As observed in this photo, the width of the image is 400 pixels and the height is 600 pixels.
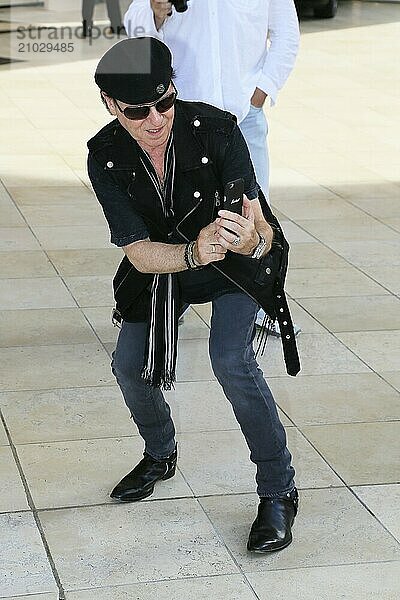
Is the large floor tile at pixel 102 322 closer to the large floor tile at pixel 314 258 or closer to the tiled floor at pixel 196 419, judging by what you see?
the tiled floor at pixel 196 419

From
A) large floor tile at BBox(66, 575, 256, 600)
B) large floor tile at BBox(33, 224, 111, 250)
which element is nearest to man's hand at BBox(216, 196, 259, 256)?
large floor tile at BBox(66, 575, 256, 600)

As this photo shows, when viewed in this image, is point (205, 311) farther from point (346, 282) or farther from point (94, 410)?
point (94, 410)

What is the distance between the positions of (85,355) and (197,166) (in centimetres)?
203

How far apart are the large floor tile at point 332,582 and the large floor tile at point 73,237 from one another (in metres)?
3.79

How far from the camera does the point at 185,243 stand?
3.63 meters

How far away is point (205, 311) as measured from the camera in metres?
6.10

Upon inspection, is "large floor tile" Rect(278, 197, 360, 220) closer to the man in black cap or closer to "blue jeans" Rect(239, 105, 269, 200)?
"blue jeans" Rect(239, 105, 269, 200)

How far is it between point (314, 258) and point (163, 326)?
3429mm

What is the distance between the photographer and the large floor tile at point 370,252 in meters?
7.00

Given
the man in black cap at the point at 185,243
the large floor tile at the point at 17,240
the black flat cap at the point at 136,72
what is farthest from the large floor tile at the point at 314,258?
the black flat cap at the point at 136,72

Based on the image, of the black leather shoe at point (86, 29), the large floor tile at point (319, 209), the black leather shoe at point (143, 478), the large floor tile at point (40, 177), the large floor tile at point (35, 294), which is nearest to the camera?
the black leather shoe at point (143, 478)

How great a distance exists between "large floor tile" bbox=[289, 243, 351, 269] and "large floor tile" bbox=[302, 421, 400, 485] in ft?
7.37

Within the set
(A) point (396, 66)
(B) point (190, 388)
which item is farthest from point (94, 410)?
(A) point (396, 66)

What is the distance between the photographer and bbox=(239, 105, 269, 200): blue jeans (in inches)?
214
